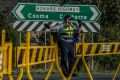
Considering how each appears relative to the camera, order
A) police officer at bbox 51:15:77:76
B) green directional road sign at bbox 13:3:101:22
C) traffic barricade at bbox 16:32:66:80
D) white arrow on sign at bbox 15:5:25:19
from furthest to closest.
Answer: green directional road sign at bbox 13:3:101:22, white arrow on sign at bbox 15:5:25:19, police officer at bbox 51:15:77:76, traffic barricade at bbox 16:32:66:80

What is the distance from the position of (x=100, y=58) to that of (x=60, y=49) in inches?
304

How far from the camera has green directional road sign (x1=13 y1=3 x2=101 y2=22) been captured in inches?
803

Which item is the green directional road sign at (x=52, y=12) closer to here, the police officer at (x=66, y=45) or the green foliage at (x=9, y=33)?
the police officer at (x=66, y=45)

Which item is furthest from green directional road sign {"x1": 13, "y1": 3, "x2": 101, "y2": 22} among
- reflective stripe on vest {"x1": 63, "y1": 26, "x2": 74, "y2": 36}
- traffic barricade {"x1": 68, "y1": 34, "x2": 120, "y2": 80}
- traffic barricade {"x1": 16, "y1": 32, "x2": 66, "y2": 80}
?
traffic barricade {"x1": 16, "y1": 32, "x2": 66, "y2": 80}

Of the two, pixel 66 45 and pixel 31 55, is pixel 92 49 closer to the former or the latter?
pixel 66 45

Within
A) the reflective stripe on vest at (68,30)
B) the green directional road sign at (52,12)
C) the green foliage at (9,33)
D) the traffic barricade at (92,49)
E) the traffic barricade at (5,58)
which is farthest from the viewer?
the green foliage at (9,33)

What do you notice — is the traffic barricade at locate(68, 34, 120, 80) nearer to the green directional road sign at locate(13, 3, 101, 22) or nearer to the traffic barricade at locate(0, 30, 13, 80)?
the traffic barricade at locate(0, 30, 13, 80)

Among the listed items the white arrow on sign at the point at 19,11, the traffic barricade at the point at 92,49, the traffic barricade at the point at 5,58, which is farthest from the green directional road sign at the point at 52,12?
the traffic barricade at the point at 5,58

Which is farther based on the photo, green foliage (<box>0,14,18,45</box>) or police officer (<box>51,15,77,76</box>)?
green foliage (<box>0,14,18,45</box>)

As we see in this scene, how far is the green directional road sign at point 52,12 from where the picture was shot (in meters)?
20.4

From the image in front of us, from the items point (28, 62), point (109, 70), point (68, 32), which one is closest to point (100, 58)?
point (109, 70)

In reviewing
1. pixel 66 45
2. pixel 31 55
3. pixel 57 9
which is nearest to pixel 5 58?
pixel 31 55

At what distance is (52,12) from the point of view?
2059cm

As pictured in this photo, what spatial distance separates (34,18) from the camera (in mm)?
20703
